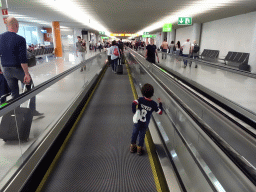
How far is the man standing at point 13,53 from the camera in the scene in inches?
145

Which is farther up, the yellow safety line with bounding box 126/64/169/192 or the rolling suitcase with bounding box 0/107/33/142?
the rolling suitcase with bounding box 0/107/33/142

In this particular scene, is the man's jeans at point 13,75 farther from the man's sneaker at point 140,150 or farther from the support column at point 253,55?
the support column at point 253,55

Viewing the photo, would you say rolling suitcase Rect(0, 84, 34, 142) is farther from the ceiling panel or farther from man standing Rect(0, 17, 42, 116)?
the ceiling panel

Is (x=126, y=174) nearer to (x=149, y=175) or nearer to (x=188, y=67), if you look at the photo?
(x=149, y=175)

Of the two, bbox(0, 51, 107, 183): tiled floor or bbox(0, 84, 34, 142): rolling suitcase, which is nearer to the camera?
bbox(0, 84, 34, 142): rolling suitcase

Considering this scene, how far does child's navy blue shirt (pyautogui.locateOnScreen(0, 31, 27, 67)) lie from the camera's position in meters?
3.69

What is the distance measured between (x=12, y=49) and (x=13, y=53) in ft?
0.24

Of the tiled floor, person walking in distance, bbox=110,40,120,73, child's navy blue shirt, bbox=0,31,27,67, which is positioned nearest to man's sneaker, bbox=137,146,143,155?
the tiled floor

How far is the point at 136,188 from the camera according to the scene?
266 centimetres

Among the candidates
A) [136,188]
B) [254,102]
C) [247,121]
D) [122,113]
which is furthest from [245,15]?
[136,188]

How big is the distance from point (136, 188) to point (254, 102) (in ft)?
16.7

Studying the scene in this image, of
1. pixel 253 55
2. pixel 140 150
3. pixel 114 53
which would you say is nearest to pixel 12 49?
pixel 140 150

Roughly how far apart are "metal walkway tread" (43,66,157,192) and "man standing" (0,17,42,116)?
1.07 meters

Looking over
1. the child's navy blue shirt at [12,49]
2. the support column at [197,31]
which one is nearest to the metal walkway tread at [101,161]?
the child's navy blue shirt at [12,49]
